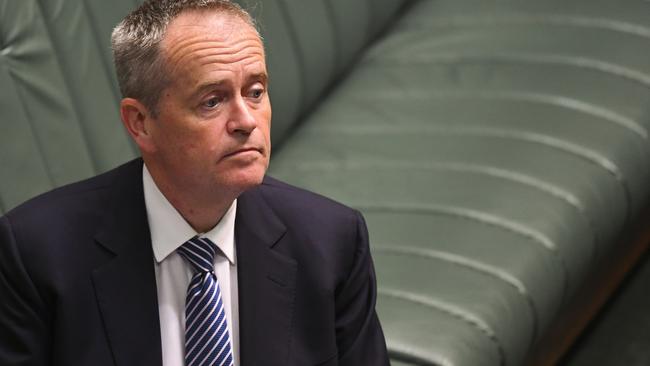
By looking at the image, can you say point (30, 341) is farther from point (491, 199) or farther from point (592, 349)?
point (592, 349)

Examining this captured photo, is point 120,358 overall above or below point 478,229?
above

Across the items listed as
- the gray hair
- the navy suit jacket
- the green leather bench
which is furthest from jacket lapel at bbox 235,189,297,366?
the green leather bench

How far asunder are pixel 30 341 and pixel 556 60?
5.95 feet

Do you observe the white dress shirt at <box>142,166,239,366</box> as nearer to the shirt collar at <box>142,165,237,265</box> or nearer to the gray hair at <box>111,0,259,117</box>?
the shirt collar at <box>142,165,237,265</box>

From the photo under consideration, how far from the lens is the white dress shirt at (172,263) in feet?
5.78

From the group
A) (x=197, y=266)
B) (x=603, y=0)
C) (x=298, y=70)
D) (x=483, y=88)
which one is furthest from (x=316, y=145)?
(x=197, y=266)

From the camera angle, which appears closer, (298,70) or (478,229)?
(478,229)

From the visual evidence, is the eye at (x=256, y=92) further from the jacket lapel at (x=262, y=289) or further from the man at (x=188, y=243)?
the jacket lapel at (x=262, y=289)

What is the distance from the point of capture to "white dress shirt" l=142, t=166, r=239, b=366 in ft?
5.78

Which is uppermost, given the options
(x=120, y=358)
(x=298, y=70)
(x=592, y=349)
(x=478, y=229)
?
(x=120, y=358)

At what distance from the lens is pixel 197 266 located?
1751 millimetres

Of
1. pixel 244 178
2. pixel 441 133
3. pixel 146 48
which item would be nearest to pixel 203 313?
pixel 244 178

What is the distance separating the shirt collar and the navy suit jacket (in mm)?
13

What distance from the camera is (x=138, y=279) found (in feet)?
5.74
